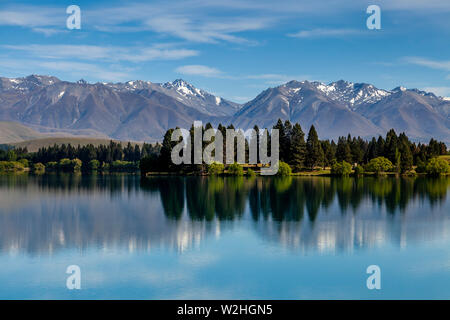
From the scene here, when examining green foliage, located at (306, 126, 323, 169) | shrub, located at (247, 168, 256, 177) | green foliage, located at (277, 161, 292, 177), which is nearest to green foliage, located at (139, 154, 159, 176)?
shrub, located at (247, 168, 256, 177)

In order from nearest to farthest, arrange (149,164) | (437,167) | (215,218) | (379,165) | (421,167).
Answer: (215,218), (437,167), (379,165), (421,167), (149,164)

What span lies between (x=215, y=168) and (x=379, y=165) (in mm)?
48295

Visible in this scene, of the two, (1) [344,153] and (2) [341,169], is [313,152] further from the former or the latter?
(1) [344,153]

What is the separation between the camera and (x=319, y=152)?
501ft

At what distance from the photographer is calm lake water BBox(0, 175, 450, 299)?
32.2m

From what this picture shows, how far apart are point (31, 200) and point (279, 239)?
4973 cm

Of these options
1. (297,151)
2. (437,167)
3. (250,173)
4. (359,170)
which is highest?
(297,151)

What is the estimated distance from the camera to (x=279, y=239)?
1845 inches

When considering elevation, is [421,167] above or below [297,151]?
below

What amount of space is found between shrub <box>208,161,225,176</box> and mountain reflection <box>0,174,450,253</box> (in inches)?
2210

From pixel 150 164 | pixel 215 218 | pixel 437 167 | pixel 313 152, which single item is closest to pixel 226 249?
pixel 215 218

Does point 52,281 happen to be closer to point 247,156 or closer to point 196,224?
point 196,224

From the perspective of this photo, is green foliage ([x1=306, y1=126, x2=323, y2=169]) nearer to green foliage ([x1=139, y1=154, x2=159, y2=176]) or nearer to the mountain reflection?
green foliage ([x1=139, y1=154, x2=159, y2=176])

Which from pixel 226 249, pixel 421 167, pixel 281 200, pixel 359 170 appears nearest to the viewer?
pixel 226 249
